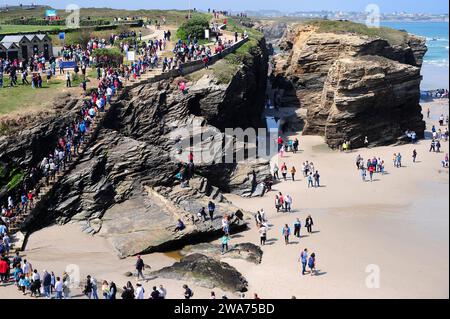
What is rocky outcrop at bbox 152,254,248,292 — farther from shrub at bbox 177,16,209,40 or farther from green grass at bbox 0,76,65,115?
shrub at bbox 177,16,209,40

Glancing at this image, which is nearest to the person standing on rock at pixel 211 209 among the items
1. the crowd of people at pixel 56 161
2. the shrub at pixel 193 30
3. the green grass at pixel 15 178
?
the crowd of people at pixel 56 161

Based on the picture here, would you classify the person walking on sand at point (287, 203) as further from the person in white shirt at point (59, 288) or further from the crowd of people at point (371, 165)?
the person in white shirt at point (59, 288)

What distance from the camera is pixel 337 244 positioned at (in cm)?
2411

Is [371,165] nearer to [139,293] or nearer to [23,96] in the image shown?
[139,293]

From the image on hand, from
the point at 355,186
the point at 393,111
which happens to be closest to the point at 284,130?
the point at 393,111

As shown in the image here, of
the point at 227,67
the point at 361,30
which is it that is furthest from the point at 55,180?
the point at 361,30

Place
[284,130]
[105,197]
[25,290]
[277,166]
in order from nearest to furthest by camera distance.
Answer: [25,290], [105,197], [277,166], [284,130]

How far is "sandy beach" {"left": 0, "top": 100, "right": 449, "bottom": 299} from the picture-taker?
20000mm

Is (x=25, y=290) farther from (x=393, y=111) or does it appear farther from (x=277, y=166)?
(x=393, y=111)

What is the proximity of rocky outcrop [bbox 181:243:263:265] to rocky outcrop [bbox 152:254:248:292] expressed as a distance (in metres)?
1.11

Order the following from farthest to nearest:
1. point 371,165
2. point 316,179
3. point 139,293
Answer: point 371,165
point 316,179
point 139,293

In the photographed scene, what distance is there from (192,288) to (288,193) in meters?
12.2

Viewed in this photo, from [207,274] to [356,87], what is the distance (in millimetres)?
22072

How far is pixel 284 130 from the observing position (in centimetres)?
4662
